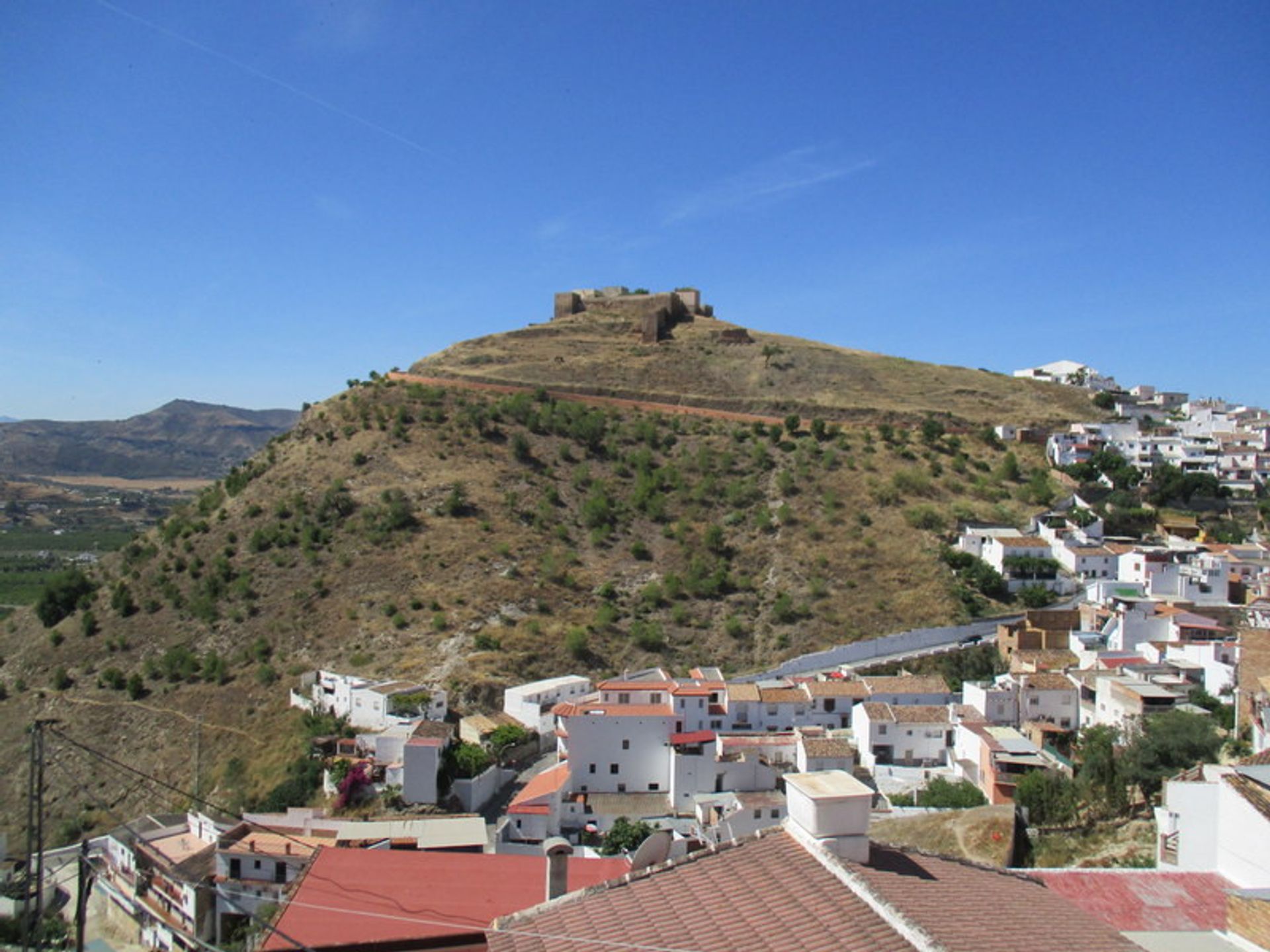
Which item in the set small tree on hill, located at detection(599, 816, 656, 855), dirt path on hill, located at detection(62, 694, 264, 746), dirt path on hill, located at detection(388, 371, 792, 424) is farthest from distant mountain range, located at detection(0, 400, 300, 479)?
small tree on hill, located at detection(599, 816, 656, 855)

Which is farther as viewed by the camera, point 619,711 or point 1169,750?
point 619,711

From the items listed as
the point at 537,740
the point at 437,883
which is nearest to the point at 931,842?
the point at 437,883

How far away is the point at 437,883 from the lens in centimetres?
938

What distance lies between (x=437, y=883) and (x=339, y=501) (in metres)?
21.4

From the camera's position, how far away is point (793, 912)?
4.06m

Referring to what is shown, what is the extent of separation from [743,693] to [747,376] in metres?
25.2

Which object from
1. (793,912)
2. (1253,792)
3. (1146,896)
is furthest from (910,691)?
(793,912)

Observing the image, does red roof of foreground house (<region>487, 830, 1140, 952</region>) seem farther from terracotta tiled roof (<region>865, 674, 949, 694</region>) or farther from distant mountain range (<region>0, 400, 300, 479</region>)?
distant mountain range (<region>0, 400, 300, 479</region>)

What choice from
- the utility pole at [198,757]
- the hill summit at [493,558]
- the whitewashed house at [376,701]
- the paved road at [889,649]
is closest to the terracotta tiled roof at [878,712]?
the paved road at [889,649]

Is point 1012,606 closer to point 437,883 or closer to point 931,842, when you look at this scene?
point 931,842

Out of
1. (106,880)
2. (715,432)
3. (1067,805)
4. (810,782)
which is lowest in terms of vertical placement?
(106,880)

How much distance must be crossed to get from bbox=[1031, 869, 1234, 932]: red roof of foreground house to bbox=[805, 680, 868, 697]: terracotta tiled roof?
1356 cm

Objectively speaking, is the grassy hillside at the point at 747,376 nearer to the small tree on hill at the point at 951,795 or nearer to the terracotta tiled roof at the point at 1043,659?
the terracotta tiled roof at the point at 1043,659

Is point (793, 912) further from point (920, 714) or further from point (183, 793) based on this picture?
point (920, 714)
